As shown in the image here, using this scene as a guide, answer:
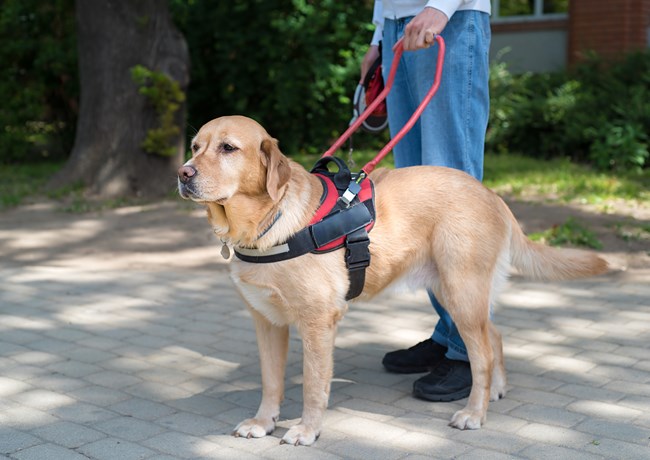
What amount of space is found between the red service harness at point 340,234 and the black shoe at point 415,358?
1017mm

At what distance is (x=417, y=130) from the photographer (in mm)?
4703

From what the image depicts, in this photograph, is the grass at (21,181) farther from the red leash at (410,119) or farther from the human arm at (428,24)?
the human arm at (428,24)

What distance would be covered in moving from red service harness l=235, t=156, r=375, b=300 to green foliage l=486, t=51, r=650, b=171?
26.4 feet

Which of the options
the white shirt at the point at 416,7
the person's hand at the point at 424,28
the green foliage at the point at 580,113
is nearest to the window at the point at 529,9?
the green foliage at the point at 580,113

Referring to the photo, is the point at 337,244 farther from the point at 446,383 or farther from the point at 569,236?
the point at 569,236

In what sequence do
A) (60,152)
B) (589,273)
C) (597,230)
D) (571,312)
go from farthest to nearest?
(60,152), (597,230), (571,312), (589,273)

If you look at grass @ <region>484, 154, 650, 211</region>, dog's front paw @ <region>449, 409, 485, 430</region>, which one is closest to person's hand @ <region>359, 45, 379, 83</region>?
dog's front paw @ <region>449, 409, 485, 430</region>

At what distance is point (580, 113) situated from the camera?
1192 cm

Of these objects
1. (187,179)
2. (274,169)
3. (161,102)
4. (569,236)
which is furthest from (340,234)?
(161,102)

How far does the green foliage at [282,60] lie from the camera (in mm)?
13062

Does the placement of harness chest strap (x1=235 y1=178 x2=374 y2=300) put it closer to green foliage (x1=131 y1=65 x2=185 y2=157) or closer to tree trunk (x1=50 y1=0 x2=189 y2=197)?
green foliage (x1=131 y1=65 x2=185 y2=157)

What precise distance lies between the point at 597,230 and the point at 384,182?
14.8 feet

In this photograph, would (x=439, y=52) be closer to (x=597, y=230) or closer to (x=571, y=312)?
(x=571, y=312)

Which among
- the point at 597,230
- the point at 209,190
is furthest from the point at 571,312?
the point at 209,190
